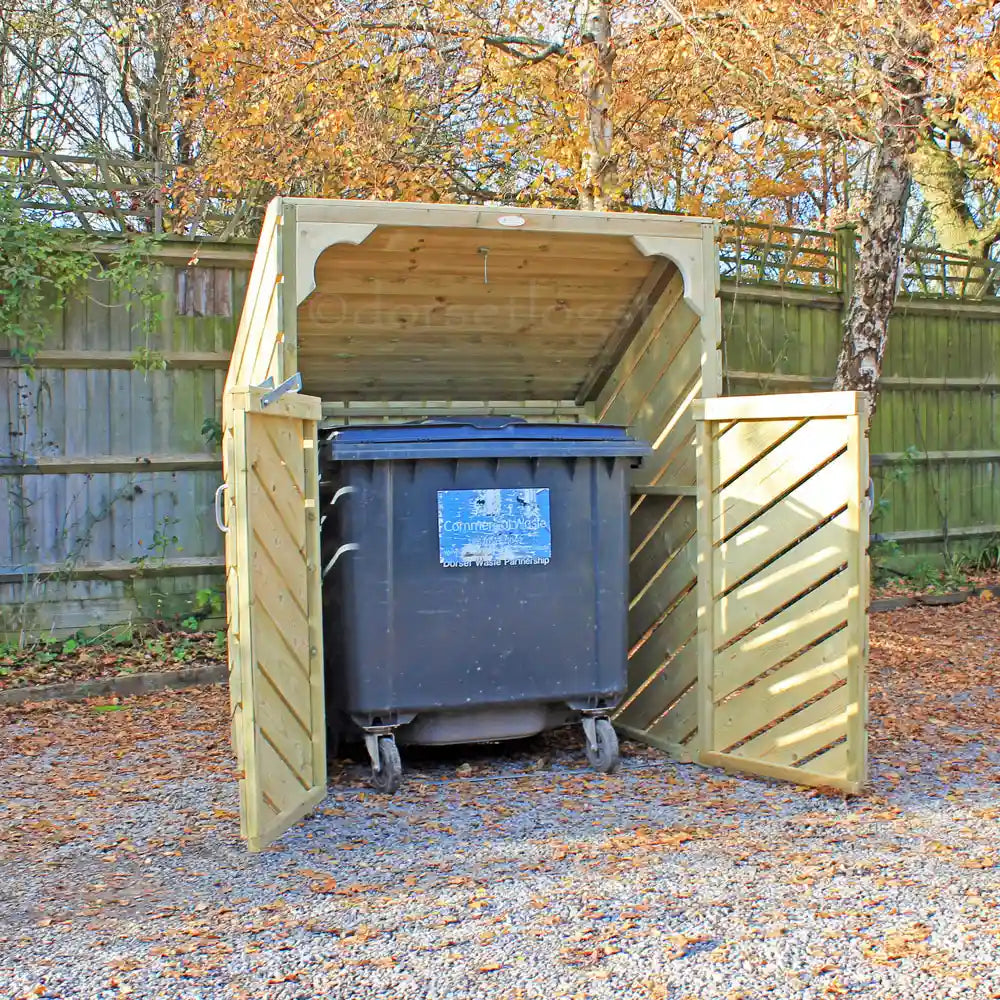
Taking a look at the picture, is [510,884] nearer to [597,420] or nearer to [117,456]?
[597,420]

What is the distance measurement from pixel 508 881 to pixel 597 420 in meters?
2.89

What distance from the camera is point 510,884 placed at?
132 inches

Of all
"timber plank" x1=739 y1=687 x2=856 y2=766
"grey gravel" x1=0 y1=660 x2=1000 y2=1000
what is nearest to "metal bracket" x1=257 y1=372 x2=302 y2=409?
"grey gravel" x1=0 y1=660 x2=1000 y2=1000

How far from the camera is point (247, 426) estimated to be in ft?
11.9

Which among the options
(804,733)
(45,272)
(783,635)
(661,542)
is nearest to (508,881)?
(804,733)

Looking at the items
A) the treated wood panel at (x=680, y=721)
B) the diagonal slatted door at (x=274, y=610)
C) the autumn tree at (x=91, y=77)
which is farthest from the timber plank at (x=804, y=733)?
the autumn tree at (x=91, y=77)

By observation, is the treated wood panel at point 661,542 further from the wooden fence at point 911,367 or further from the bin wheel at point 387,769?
the wooden fence at point 911,367

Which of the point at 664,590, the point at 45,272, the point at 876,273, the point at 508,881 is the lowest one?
the point at 508,881

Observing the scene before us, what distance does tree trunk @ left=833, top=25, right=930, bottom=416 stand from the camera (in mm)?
7734

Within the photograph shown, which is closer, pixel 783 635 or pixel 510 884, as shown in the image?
pixel 510 884

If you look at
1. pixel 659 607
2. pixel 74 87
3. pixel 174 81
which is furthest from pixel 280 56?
pixel 659 607

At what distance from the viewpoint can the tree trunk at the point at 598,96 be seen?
27.3ft

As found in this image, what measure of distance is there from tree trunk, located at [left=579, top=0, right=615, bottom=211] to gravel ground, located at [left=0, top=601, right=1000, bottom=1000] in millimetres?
4836

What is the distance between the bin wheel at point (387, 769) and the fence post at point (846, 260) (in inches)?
249
